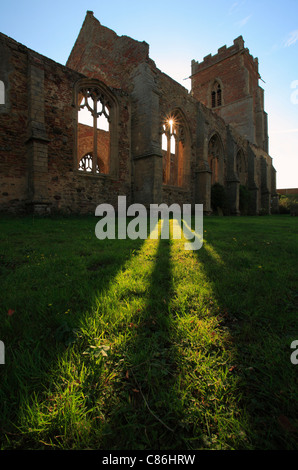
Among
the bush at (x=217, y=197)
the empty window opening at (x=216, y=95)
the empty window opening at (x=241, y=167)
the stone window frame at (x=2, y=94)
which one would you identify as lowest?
the bush at (x=217, y=197)

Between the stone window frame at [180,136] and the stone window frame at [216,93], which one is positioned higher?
the stone window frame at [216,93]

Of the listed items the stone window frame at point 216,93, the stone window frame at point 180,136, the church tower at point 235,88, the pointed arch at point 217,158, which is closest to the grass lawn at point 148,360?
the stone window frame at point 180,136

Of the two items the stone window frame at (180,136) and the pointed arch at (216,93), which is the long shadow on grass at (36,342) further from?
the pointed arch at (216,93)

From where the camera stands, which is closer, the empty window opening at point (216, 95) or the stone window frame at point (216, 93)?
the stone window frame at point (216, 93)

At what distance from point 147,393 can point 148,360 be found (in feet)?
0.60

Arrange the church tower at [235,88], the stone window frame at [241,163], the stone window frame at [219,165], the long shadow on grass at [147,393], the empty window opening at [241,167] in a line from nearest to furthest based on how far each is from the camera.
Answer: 1. the long shadow on grass at [147,393]
2. the stone window frame at [219,165]
3. the stone window frame at [241,163]
4. the empty window opening at [241,167]
5. the church tower at [235,88]

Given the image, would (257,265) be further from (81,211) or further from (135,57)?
(135,57)

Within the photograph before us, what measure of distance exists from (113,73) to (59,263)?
13409 millimetres

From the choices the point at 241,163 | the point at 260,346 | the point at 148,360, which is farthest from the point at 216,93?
the point at 148,360

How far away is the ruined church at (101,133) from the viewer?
7.75m

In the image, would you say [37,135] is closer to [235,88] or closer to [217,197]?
[217,197]

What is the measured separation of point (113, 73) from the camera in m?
12.4

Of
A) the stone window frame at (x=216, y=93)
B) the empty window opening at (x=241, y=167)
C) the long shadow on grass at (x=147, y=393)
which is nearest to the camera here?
the long shadow on grass at (x=147, y=393)
